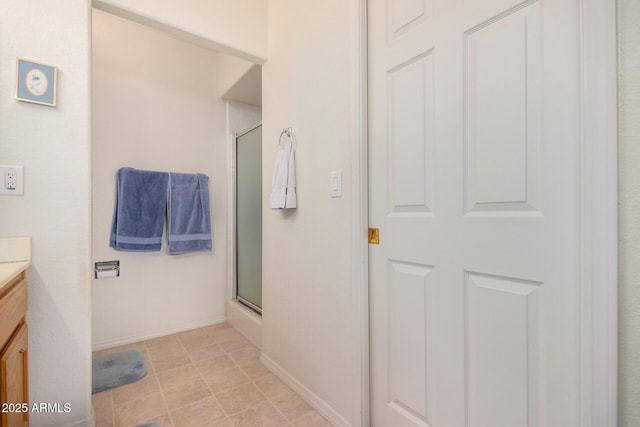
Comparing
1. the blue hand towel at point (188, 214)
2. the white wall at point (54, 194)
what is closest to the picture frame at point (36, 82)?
the white wall at point (54, 194)

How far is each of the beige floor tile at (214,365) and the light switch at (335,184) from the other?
1.43 metres

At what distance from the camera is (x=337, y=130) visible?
1.40m

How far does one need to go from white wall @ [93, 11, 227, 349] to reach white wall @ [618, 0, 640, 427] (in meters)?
2.68

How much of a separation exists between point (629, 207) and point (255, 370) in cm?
199

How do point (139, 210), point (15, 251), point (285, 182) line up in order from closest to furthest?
point (15, 251) < point (285, 182) < point (139, 210)

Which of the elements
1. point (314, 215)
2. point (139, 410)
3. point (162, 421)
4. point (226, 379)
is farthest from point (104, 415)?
point (314, 215)

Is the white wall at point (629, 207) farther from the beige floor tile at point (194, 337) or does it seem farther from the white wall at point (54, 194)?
the beige floor tile at point (194, 337)

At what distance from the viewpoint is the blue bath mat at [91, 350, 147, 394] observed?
1.77 metres

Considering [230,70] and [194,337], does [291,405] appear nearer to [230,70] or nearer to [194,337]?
[194,337]

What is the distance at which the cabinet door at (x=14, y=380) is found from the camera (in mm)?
851

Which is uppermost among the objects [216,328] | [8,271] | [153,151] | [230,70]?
[230,70]

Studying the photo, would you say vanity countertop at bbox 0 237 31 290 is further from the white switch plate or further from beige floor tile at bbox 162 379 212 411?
beige floor tile at bbox 162 379 212 411

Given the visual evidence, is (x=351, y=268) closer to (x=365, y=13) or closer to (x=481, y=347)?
(x=481, y=347)

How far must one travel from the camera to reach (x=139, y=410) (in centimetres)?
153
